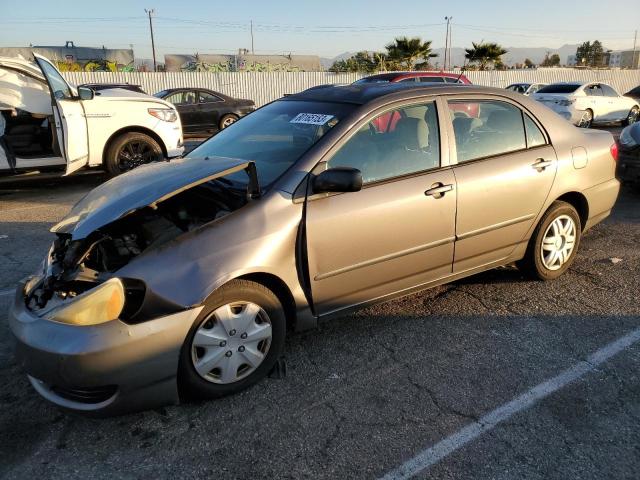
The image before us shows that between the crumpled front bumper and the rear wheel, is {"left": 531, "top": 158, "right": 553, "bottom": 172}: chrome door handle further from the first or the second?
the rear wheel

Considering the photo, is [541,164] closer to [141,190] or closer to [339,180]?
[339,180]

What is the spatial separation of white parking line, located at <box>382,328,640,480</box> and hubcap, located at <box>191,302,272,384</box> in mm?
975

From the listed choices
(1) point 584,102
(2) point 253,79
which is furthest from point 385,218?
(2) point 253,79

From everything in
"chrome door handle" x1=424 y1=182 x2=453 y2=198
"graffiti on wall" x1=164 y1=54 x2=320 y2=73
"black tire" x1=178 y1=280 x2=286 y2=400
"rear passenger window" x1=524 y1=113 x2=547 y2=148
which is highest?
"graffiti on wall" x1=164 y1=54 x2=320 y2=73

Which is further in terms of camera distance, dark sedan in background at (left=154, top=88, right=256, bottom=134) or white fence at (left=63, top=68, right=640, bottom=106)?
white fence at (left=63, top=68, right=640, bottom=106)

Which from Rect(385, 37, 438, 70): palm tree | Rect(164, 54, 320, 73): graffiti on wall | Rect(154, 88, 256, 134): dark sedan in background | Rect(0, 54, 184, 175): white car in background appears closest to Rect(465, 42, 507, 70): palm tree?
Rect(385, 37, 438, 70): palm tree

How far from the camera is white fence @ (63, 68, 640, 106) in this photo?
75.0 feet

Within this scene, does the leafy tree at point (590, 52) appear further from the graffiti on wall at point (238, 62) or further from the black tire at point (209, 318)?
the black tire at point (209, 318)

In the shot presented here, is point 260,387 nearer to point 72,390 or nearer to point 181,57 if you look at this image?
point 72,390

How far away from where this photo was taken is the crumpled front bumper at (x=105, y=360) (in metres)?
2.40

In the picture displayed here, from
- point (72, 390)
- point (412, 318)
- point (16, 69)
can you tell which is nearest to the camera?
point (72, 390)

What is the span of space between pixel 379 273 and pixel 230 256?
104cm

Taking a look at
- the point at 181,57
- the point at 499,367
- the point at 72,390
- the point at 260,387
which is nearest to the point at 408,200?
the point at 499,367

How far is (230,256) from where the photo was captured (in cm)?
274
